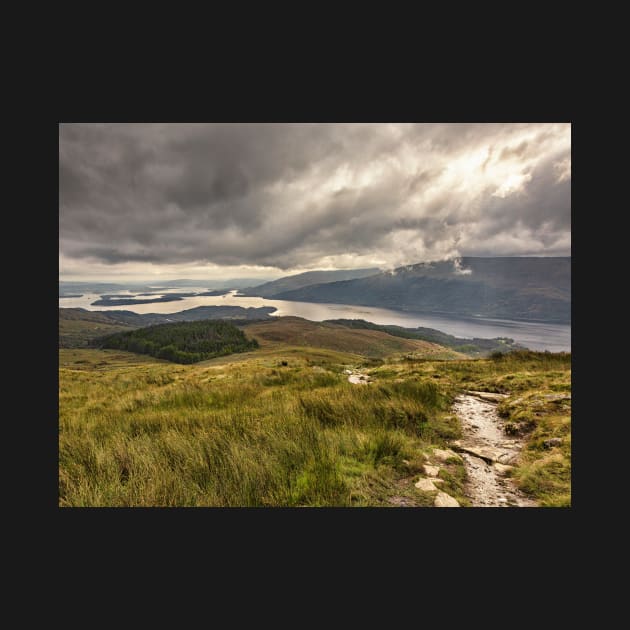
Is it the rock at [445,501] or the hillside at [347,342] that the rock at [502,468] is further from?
the hillside at [347,342]

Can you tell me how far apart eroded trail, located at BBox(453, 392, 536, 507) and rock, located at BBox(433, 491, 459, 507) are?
413 mm

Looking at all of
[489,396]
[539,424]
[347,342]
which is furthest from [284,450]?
[347,342]

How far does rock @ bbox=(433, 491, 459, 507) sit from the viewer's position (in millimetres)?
3324

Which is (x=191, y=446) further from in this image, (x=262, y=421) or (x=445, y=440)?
(x=445, y=440)

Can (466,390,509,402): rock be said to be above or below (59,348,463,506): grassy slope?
below

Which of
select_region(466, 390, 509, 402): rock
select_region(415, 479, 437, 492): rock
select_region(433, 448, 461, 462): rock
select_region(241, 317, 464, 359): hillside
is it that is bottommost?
select_region(241, 317, 464, 359): hillside

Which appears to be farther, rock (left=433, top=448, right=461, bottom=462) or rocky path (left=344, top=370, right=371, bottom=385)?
rocky path (left=344, top=370, right=371, bottom=385)

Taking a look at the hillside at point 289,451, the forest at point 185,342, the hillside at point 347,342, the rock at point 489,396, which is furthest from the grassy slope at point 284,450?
the forest at point 185,342

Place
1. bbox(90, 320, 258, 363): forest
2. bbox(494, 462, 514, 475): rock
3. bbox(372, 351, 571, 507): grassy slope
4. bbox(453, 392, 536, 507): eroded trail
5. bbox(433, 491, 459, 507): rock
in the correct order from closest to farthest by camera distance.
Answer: bbox(433, 491, 459, 507): rock < bbox(453, 392, 536, 507): eroded trail < bbox(372, 351, 571, 507): grassy slope < bbox(494, 462, 514, 475): rock < bbox(90, 320, 258, 363): forest

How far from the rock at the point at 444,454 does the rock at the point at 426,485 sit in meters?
0.80

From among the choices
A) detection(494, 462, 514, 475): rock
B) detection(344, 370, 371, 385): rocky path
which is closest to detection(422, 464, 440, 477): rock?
detection(494, 462, 514, 475): rock

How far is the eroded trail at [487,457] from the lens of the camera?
3.61 metres

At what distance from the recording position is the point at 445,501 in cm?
333

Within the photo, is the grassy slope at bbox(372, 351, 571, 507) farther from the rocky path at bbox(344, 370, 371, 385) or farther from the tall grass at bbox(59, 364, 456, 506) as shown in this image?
the rocky path at bbox(344, 370, 371, 385)
